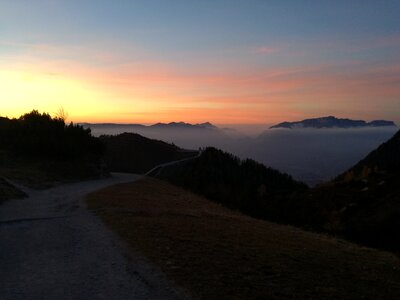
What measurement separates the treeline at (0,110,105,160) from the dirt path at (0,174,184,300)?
21085mm

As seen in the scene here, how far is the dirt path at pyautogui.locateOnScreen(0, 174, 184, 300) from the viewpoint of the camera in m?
8.85

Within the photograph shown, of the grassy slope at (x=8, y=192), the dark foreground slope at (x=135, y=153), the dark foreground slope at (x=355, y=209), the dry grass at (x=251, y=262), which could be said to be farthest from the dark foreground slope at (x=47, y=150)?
the dry grass at (x=251, y=262)

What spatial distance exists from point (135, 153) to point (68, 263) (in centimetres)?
5016

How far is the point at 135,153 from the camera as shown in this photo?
60.7 m

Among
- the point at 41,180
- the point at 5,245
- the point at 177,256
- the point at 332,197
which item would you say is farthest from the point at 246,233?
the point at 332,197

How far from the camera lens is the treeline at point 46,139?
125 ft

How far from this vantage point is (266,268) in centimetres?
1041

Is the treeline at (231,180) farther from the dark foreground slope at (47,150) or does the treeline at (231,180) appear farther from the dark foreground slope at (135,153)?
the dark foreground slope at (47,150)

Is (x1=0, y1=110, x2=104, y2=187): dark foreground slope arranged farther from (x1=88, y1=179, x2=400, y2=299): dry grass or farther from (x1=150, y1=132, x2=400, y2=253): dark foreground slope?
(x1=88, y1=179, x2=400, y2=299): dry grass

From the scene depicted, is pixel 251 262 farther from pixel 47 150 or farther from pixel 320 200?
pixel 320 200

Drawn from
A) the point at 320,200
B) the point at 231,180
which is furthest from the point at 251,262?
the point at 231,180

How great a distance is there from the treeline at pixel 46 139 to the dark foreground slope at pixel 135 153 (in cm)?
1124

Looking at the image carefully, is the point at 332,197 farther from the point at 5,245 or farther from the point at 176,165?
the point at 5,245

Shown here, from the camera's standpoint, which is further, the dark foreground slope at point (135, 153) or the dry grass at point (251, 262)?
the dark foreground slope at point (135, 153)
